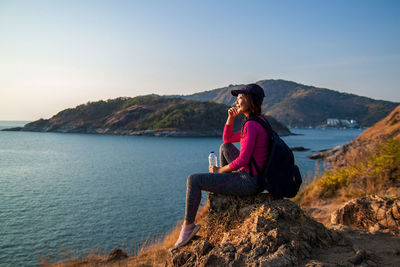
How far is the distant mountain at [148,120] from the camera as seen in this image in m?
100

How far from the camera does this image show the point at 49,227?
42.3ft

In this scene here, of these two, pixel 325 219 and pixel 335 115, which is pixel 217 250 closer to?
pixel 325 219

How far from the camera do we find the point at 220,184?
3.87 metres

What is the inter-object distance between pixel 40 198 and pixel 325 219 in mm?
17582

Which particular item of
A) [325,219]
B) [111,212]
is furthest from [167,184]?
[325,219]

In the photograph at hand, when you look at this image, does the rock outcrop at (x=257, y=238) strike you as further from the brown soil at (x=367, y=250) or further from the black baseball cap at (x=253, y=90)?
the black baseball cap at (x=253, y=90)

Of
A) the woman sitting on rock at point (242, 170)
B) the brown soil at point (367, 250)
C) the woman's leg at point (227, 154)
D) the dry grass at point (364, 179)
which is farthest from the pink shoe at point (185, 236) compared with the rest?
the dry grass at point (364, 179)

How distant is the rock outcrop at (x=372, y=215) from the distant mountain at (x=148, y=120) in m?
89.2

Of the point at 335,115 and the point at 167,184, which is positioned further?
the point at 335,115

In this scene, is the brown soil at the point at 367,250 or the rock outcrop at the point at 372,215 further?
the rock outcrop at the point at 372,215

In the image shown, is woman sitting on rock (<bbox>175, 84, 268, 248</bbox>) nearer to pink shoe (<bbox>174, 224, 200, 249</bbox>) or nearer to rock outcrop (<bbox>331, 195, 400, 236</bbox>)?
pink shoe (<bbox>174, 224, 200, 249</bbox>)

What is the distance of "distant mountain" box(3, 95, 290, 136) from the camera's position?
3937 inches

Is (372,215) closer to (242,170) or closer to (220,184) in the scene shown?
(242,170)

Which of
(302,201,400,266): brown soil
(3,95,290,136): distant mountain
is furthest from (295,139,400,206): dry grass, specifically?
A: (3,95,290,136): distant mountain
